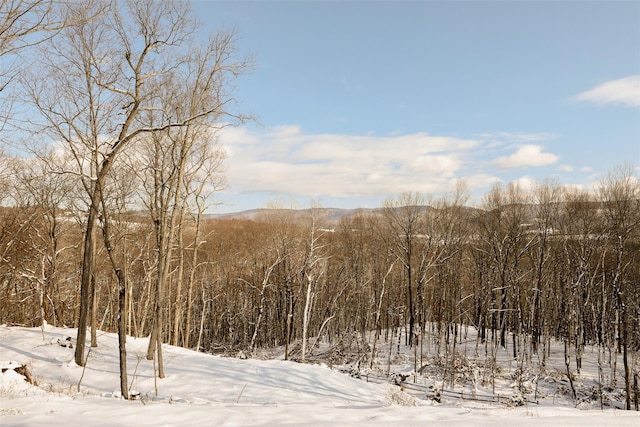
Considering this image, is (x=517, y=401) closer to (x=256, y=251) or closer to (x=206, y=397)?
(x=206, y=397)

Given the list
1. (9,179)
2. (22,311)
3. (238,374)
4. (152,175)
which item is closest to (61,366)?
(238,374)

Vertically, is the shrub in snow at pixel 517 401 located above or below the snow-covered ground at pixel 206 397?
below

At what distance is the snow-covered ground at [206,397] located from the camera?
6.13 meters

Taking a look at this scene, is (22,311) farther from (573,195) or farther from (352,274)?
(573,195)

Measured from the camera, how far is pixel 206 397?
11.1m

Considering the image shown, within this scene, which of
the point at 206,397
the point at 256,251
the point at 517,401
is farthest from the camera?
the point at 256,251

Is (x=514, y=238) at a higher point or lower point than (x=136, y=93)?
lower

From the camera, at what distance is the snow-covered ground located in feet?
20.1

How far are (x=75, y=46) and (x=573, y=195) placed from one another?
30298mm

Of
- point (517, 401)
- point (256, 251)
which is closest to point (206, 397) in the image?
point (517, 401)

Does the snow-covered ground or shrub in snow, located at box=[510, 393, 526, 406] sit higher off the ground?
the snow-covered ground

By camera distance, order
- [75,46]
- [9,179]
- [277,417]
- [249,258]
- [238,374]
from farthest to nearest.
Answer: [249,258] < [9,179] < [238,374] < [75,46] < [277,417]

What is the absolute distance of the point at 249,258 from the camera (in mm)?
41281

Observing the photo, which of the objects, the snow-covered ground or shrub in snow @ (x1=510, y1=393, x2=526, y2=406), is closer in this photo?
the snow-covered ground
